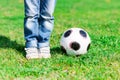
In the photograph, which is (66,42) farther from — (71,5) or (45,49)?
(71,5)

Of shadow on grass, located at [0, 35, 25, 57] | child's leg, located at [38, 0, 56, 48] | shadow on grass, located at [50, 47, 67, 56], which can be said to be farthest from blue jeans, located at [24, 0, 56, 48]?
shadow on grass, located at [0, 35, 25, 57]

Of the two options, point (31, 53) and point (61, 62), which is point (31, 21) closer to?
point (31, 53)

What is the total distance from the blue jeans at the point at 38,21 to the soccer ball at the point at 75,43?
332 millimetres

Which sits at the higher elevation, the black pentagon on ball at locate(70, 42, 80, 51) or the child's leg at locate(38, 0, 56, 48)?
the child's leg at locate(38, 0, 56, 48)

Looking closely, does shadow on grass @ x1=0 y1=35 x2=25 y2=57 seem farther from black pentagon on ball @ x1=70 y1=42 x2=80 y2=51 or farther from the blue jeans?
black pentagon on ball @ x1=70 y1=42 x2=80 y2=51

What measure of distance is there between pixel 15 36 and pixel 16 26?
1.73 metres

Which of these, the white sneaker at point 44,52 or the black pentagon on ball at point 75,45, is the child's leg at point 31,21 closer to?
the white sneaker at point 44,52

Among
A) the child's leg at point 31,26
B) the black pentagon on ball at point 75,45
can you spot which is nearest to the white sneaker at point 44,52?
the child's leg at point 31,26

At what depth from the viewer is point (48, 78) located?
5316 millimetres

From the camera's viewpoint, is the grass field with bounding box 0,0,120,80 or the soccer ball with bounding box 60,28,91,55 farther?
the soccer ball with bounding box 60,28,91,55

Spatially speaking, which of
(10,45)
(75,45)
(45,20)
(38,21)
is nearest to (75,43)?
(75,45)

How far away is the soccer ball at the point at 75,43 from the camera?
21.1ft

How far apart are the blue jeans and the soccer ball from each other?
332mm

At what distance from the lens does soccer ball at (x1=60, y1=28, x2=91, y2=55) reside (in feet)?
21.1
